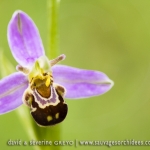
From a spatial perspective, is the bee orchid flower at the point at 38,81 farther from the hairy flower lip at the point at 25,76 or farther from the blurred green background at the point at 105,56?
the blurred green background at the point at 105,56

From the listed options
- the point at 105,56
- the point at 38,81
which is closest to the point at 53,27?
the point at 38,81

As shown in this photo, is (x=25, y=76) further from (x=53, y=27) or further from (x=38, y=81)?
(x=53, y=27)

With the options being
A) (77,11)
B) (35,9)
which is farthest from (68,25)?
(35,9)

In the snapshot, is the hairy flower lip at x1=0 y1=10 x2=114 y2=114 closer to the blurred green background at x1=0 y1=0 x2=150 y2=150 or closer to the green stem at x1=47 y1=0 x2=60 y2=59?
the green stem at x1=47 y1=0 x2=60 y2=59

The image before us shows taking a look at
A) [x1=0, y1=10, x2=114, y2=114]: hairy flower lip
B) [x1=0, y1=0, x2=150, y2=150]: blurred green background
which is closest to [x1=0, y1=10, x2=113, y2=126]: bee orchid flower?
[x1=0, y1=10, x2=114, y2=114]: hairy flower lip

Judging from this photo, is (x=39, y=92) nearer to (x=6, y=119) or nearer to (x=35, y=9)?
(x=6, y=119)

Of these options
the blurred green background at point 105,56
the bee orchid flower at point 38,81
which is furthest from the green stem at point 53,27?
the blurred green background at point 105,56
